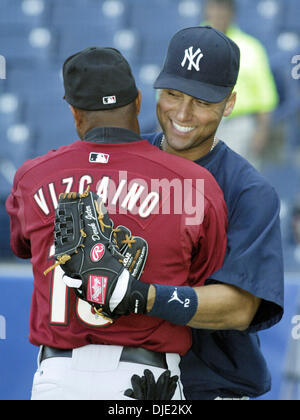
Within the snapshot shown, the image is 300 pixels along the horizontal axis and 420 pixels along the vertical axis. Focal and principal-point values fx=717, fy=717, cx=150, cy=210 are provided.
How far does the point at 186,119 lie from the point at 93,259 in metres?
0.68

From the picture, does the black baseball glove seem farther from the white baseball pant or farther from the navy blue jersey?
the navy blue jersey

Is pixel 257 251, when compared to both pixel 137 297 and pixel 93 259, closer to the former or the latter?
pixel 137 297

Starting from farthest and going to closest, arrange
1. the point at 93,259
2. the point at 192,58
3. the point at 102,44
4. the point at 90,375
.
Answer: the point at 102,44 < the point at 192,58 < the point at 90,375 < the point at 93,259

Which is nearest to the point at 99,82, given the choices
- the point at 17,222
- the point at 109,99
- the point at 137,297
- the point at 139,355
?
the point at 109,99

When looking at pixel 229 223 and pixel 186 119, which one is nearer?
pixel 229 223

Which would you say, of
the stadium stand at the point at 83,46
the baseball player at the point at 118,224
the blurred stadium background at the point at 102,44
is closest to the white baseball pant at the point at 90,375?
the baseball player at the point at 118,224

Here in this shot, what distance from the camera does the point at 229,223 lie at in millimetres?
2322

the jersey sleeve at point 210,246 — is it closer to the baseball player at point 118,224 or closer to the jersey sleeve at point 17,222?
the baseball player at point 118,224

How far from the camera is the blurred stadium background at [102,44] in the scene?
20.7ft

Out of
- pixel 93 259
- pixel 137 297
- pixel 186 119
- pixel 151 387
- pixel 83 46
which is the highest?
pixel 83 46

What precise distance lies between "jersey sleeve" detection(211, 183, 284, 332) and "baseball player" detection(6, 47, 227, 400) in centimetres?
5

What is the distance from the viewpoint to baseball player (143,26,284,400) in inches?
88.3

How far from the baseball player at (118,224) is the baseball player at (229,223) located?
85 millimetres

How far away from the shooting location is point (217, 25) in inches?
224
